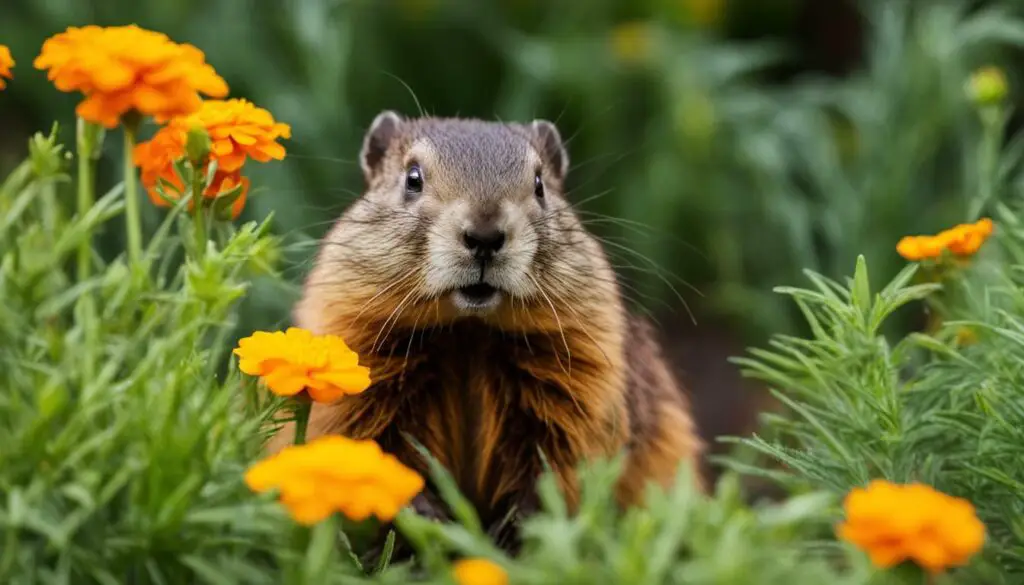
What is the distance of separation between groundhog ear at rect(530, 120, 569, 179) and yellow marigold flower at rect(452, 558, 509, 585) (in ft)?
7.86

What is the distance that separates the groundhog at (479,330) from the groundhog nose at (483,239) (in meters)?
0.04

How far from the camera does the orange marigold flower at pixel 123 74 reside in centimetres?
261

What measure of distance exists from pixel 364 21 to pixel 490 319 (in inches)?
155

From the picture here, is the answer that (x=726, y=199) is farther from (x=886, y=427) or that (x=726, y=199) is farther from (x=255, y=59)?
(x=886, y=427)

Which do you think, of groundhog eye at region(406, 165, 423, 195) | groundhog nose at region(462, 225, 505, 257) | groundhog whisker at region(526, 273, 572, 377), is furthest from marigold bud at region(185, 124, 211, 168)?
groundhog eye at region(406, 165, 423, 195)

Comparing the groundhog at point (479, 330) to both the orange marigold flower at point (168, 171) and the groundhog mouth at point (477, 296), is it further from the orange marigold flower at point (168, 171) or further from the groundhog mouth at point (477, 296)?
the orange marigold flower at point (168, 171)

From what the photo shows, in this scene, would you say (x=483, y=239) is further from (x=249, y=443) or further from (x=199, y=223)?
(x=249, y=443)

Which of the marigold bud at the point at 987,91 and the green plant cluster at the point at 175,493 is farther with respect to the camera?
the marigold bud at the point at 987,91

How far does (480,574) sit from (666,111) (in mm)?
5162

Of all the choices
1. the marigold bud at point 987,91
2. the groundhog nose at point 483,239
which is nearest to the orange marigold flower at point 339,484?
the groundhog nose at point 483,239

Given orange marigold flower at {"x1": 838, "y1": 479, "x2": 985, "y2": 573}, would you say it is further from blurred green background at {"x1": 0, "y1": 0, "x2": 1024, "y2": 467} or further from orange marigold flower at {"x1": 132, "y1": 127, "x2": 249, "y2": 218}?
blurred green background at {"x1": 0, "y1": 0, "x2": 1024, "y2": 467}

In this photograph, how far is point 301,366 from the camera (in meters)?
2.59

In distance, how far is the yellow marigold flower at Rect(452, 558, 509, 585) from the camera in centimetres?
202

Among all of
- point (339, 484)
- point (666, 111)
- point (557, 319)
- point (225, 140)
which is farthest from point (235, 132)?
point (666, 111)
